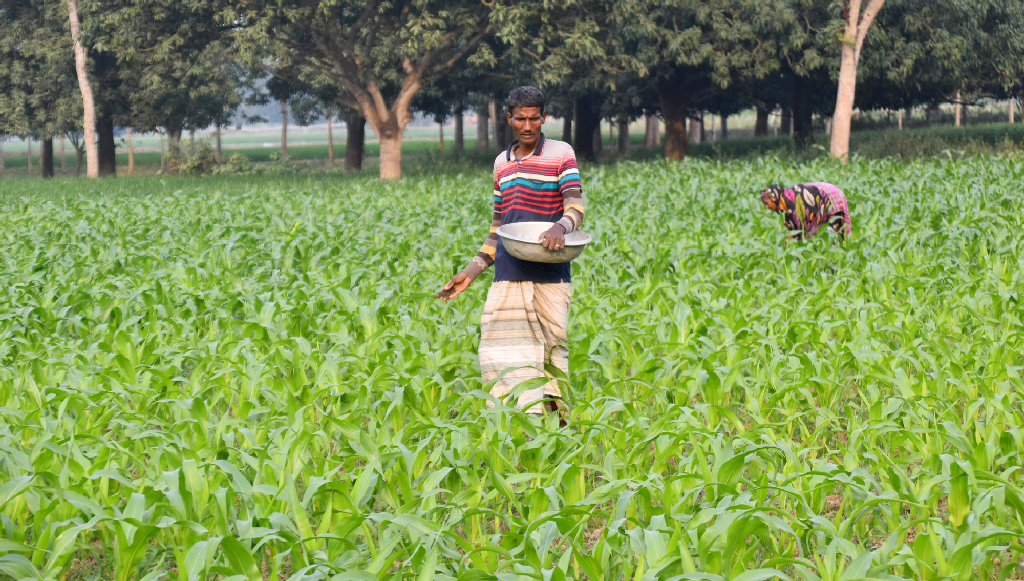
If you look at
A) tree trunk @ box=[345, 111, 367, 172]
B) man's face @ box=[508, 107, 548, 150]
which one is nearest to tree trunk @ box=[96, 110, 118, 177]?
tree trunk @ box=[345, 111, 367, 172]

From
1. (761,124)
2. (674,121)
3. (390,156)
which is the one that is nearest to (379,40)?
(390,156)

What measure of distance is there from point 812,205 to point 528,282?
530cm

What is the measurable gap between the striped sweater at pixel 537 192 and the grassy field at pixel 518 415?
729 mm

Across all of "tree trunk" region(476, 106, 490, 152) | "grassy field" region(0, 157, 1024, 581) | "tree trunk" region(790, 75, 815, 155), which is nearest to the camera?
"grassy field" region(0, 157, 1024, 581)

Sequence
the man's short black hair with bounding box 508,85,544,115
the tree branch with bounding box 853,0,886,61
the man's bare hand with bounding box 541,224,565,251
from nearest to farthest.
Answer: the man's bare hand with bounding box 541,224,565,251
the man's short black hair with bounding box 508,85,544,115
the tree branch with bounding box 853,0,886,61

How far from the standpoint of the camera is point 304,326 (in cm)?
707

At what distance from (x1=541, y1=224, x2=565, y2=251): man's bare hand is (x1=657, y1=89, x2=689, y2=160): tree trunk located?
77.9ft

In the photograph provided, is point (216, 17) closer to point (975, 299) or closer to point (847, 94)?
point (847, 94)

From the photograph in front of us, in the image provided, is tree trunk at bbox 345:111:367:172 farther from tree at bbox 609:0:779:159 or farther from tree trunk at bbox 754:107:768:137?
tree trunk at bbox 754:107:768:137

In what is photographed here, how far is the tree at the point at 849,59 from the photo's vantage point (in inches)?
856

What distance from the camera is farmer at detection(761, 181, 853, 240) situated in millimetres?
9250

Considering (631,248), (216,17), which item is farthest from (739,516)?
(216,17)

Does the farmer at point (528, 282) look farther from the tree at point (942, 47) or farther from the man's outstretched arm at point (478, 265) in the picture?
the tree at point (942, 47)

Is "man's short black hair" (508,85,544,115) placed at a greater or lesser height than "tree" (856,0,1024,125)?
lesser
